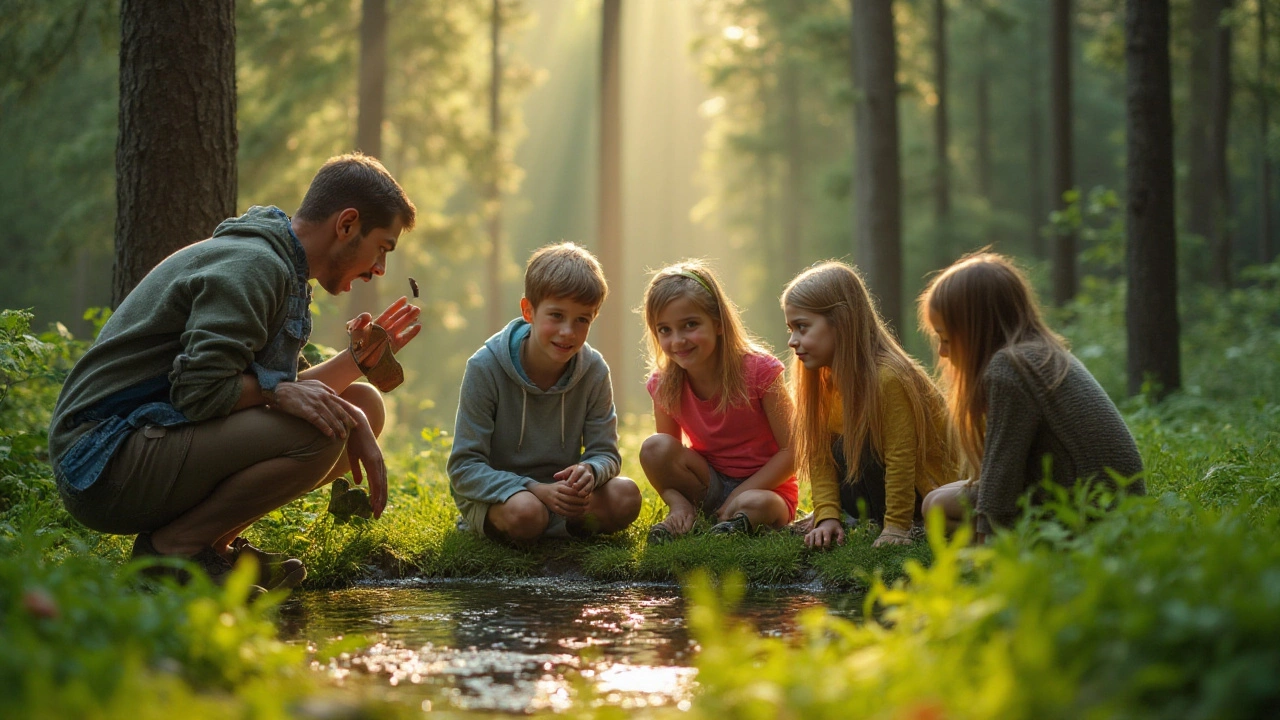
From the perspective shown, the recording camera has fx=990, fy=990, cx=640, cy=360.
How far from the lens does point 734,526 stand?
4.62 m

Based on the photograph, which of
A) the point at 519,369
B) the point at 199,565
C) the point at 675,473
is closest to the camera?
the point at 199,565

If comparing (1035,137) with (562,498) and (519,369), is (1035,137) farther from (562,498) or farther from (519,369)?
(562,498)

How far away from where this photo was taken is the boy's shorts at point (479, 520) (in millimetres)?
4574

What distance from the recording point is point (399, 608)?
3.61 metres

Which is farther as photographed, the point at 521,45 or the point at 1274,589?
the point at 521,45

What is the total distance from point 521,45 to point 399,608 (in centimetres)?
4301

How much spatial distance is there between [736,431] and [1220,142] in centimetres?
1550

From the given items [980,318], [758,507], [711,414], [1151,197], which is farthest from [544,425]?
[1151,197]

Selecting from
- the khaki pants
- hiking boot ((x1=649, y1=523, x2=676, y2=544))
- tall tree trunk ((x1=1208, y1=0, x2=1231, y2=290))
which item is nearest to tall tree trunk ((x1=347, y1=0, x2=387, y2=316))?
hiking boot ((x1=649, y1=523, x2=676, y2=544))

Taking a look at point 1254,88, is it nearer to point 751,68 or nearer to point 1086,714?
point 751,68

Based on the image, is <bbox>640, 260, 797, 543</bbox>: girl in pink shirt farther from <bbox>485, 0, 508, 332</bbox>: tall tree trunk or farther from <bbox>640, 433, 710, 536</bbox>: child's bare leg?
<bbox>485, 0, 508, 332</bbox>: tall tree trunk

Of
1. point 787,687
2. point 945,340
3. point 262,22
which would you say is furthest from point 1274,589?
point 262,22

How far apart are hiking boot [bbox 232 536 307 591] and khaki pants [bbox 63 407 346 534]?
0.31 metres

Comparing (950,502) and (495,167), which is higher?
(495,167)
